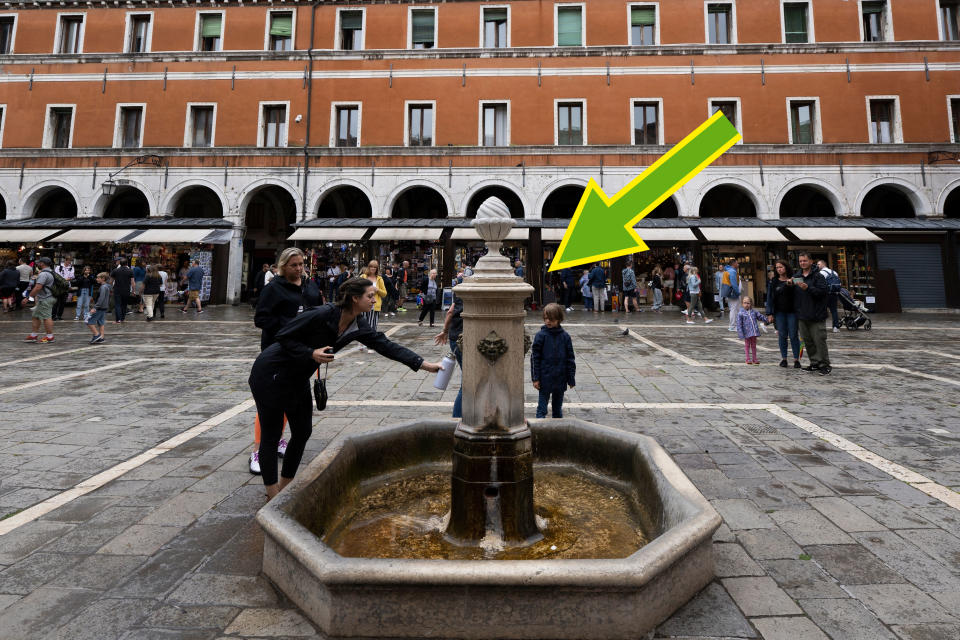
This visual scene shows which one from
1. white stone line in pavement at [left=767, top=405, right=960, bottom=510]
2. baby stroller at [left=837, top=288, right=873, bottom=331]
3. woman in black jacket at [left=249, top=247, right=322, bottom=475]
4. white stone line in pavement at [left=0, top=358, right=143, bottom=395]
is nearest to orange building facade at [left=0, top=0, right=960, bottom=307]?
baby stroller at [left=837, top=288, right=873, bottom=331]

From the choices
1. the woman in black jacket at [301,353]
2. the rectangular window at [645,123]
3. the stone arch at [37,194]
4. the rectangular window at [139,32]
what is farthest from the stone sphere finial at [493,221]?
the rectangular window at [139,32]

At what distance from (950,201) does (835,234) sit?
710 centimetres

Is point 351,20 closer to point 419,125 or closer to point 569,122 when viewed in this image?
point 419,125

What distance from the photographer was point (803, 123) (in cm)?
1895

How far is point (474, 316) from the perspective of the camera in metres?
3.00

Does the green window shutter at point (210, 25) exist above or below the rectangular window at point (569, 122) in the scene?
above

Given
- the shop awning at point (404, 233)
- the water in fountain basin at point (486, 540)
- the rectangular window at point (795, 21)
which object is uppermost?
the rectangular window at point (795, 21)

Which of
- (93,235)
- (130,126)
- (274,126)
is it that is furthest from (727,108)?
(93,235)

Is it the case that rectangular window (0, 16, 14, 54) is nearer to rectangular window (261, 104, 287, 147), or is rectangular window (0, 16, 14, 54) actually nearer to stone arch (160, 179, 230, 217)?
stone arch (160, 179, 230, 217)

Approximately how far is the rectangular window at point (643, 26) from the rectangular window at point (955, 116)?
11872 mm

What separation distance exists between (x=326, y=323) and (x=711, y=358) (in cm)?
821

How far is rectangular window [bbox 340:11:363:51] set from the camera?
66.8ft

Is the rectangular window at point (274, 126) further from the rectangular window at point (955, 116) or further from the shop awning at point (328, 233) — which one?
the rectangular window at point (955, 116)

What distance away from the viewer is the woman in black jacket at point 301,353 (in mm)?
3012
